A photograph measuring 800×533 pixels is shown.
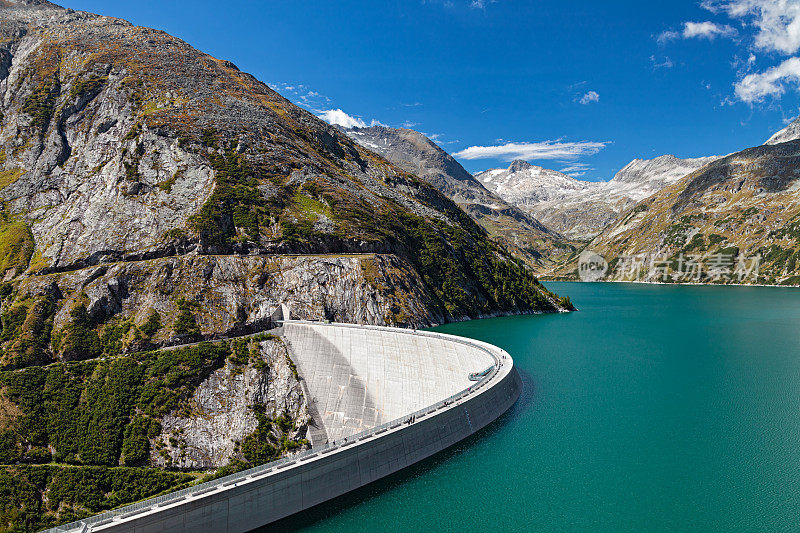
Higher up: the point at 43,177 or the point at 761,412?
the point at 43,177

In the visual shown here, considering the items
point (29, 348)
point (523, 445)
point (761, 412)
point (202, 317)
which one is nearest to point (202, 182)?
point (202, 317)

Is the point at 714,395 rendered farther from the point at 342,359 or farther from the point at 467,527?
the point at 342,359

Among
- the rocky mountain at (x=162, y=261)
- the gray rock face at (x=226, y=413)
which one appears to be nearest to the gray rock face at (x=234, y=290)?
the rocky mountain at (x=162, y=261)

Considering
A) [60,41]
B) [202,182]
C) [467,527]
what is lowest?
[467,527]

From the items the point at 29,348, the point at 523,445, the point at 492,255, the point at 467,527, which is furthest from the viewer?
the point at 492,255

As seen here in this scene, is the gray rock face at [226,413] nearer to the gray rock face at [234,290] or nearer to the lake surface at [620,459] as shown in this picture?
the gray rock face at [234,290]

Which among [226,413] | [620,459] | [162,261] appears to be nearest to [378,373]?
[226,413]

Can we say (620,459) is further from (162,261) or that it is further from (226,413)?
(162,261)
